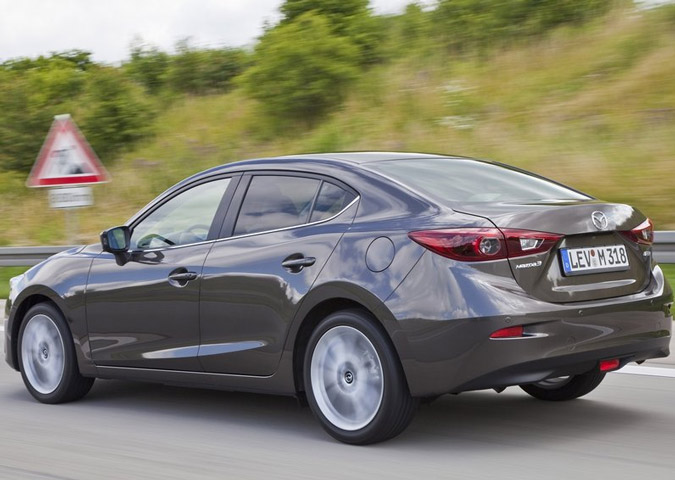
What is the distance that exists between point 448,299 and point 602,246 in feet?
2.75

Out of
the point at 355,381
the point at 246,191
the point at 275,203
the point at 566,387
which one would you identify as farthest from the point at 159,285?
the point at 566,387

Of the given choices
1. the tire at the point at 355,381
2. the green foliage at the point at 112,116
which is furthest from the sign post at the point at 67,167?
the green foliage at the point at 112,116

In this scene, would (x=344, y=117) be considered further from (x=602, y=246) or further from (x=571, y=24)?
(x=602, y=246)

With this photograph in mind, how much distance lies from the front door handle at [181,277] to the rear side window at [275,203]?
1.10 feet

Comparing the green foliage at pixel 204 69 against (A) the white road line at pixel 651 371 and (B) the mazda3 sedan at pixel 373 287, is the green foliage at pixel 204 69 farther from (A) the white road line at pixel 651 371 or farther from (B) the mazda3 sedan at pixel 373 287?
(B) the mazda3 sedan at pixel 373 287

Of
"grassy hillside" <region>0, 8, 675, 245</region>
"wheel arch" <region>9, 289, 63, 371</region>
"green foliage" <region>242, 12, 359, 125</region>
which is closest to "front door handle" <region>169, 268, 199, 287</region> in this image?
"wheel arch" <region>9, 289, 63, 371</region>

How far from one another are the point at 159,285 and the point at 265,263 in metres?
0.84

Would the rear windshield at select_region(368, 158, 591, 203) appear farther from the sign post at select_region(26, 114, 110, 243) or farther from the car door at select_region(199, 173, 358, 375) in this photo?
the sign post at select_region(26, 114, 110, 243)

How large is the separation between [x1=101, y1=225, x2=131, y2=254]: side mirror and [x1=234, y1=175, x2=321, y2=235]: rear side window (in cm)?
90

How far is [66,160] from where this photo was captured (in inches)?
502

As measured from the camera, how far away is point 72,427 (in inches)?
242

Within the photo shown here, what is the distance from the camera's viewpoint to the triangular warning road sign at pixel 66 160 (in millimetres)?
12672

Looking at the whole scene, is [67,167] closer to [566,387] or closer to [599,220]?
[566,387]

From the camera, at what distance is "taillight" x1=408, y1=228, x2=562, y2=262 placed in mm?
4887
